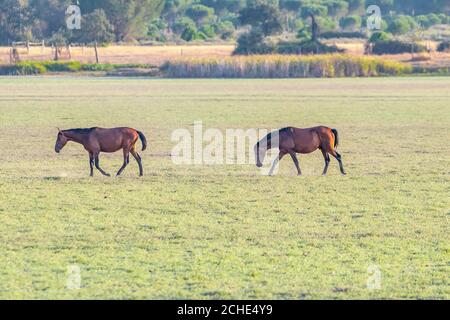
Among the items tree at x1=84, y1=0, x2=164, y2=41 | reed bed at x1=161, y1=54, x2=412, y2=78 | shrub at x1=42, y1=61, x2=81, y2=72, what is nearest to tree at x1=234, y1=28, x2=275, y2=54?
shrub at x1=42, y1=61, x2=81, y2=72

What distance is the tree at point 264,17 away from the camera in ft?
346

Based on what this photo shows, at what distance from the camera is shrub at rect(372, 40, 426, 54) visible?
88.1 metres

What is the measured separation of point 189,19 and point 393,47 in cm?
7179

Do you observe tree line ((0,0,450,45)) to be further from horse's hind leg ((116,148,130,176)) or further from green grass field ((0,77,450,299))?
horse's hind leg ((116,148,130,176))

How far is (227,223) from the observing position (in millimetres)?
13328

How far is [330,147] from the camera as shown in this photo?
17.2 meters

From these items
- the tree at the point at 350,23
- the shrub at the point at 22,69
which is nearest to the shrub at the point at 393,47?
the shrub at the point at 22,69

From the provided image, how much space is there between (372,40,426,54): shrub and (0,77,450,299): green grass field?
6127 cm

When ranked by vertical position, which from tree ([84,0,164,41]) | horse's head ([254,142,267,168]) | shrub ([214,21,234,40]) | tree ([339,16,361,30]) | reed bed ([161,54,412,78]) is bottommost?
tree ([339,16,361,30])

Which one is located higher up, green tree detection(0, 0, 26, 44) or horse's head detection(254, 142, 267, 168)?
horse's head detection(254, 142, 267, 168)

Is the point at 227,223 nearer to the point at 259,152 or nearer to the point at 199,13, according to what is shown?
the point at 259,152
